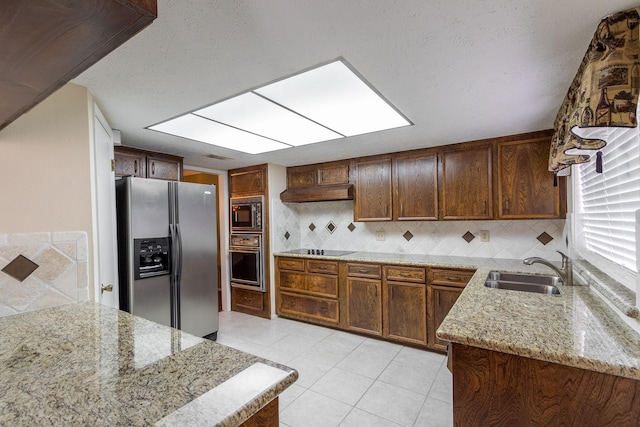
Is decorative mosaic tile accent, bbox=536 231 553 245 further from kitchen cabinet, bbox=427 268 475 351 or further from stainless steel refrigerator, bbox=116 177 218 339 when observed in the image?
stainless steel refrigerator, bbox=116 177 218 339

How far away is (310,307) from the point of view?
3.63 meters

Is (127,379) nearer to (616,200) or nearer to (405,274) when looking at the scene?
(616,200)

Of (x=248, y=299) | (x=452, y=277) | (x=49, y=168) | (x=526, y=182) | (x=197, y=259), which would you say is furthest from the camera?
(x=248, y=299)

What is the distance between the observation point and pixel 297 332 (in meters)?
3.41

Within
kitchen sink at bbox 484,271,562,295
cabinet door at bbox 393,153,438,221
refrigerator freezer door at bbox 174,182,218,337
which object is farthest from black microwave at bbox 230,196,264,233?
kitchen sink at bbox 484,271,562,295

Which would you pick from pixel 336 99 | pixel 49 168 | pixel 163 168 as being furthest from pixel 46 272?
pixel 163 168

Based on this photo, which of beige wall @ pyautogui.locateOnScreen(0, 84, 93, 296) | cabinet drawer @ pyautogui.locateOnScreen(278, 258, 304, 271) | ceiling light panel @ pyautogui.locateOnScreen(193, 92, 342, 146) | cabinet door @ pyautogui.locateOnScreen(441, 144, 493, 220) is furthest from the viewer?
cabinet drawer @ pyautogui.locateOnScreen(278, 258, 304, 271)

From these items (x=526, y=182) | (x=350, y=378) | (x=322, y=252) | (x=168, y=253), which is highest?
(x=526, y=182)

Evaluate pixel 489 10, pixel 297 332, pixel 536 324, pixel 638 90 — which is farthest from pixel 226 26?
pixel 297 332

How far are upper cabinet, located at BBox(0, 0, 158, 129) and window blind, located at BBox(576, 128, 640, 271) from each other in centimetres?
169

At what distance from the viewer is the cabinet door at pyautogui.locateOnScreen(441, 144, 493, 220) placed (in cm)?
279

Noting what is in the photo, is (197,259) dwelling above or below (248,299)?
above

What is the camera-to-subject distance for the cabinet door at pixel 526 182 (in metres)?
2.54

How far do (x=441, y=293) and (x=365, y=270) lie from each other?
792 millimetres
